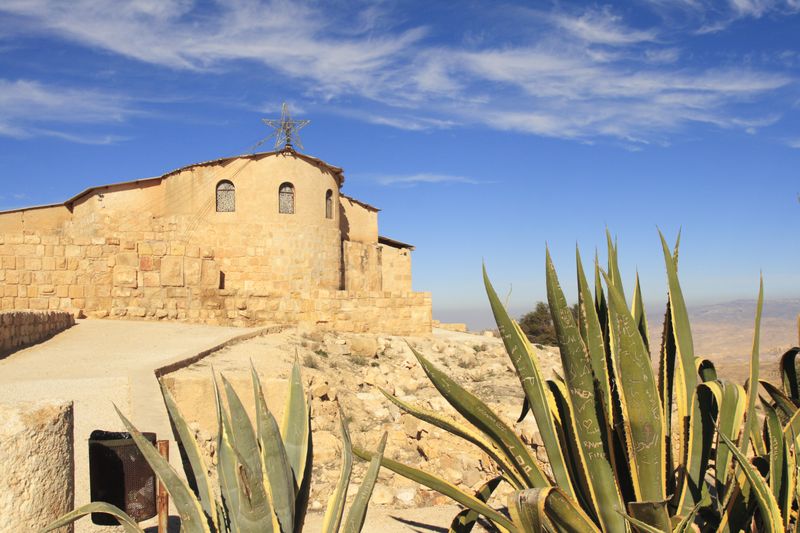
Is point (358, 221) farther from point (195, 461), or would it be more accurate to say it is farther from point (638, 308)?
point (195, 461)

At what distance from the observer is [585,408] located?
238 centimetres

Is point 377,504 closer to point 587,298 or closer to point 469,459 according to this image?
point 469,459

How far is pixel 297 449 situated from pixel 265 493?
413 millimetres

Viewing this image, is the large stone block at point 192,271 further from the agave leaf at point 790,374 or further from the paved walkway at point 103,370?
the agave leaf at point 790,374

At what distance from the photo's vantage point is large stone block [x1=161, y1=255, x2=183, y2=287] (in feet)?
47.1

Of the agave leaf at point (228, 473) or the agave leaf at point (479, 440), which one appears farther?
the agave leaf at point (479, 440)

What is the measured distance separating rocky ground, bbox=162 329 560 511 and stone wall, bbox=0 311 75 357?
267 centimetres

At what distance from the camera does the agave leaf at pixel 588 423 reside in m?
2.37

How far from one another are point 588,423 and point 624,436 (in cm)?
15

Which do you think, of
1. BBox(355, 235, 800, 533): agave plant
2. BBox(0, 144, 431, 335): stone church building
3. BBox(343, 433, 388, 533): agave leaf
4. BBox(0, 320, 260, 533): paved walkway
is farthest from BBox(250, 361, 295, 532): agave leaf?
BBox(0, 144, 431, 335): stone church building

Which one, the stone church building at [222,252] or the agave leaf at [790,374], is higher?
the stone church building at [222,252]

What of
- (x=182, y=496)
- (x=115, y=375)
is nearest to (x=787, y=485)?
(x=182, y=496)

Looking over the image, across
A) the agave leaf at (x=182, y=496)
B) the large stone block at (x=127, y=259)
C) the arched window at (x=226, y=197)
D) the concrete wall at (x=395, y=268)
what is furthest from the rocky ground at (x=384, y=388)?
the arched window at (x=226, y=197)

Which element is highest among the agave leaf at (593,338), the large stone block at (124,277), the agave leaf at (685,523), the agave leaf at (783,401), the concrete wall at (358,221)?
the concrete wall at (358,221)
